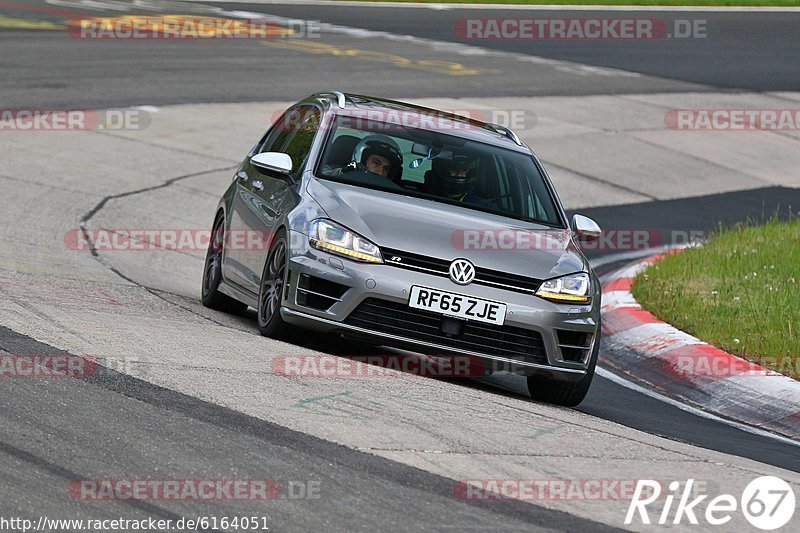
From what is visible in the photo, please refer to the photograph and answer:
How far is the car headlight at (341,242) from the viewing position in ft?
26.1

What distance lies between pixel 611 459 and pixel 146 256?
267 inches

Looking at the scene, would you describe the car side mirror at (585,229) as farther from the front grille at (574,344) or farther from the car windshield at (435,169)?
the front grille at (574,344)

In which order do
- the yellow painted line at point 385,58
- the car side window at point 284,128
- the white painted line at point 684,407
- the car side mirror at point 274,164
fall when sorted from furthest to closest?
1. the yellow painted line at point 385,58
2. the car side window at point 284,128
3. the car side mirror at point 274,164
4. the white painted line at point 684,407

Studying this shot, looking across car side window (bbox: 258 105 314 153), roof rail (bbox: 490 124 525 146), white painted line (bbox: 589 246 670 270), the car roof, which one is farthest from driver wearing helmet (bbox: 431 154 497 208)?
white painted line (bbox: 589 246 670 270)

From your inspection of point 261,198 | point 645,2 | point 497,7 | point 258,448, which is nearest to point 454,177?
point 261,198

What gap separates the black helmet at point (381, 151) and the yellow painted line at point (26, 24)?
666 inches

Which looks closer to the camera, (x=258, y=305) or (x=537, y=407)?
(x=537, y=407)

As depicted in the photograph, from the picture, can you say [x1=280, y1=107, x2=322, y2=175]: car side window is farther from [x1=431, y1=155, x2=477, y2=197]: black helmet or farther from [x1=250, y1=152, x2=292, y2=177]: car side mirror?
[x1=431, y1=155, x2=477, y2=197]: black helmet

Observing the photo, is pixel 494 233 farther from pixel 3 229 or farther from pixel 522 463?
pixel 3 229

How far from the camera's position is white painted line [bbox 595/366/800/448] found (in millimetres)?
8234

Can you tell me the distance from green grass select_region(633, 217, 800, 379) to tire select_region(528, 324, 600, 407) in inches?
→ 59.1

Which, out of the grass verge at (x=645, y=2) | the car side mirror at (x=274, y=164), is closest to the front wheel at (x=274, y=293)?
the car side mirror at (x=274, y=164)

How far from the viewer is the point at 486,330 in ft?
26.2

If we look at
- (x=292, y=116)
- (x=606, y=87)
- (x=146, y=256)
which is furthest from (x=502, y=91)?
(x=292, y=116)
